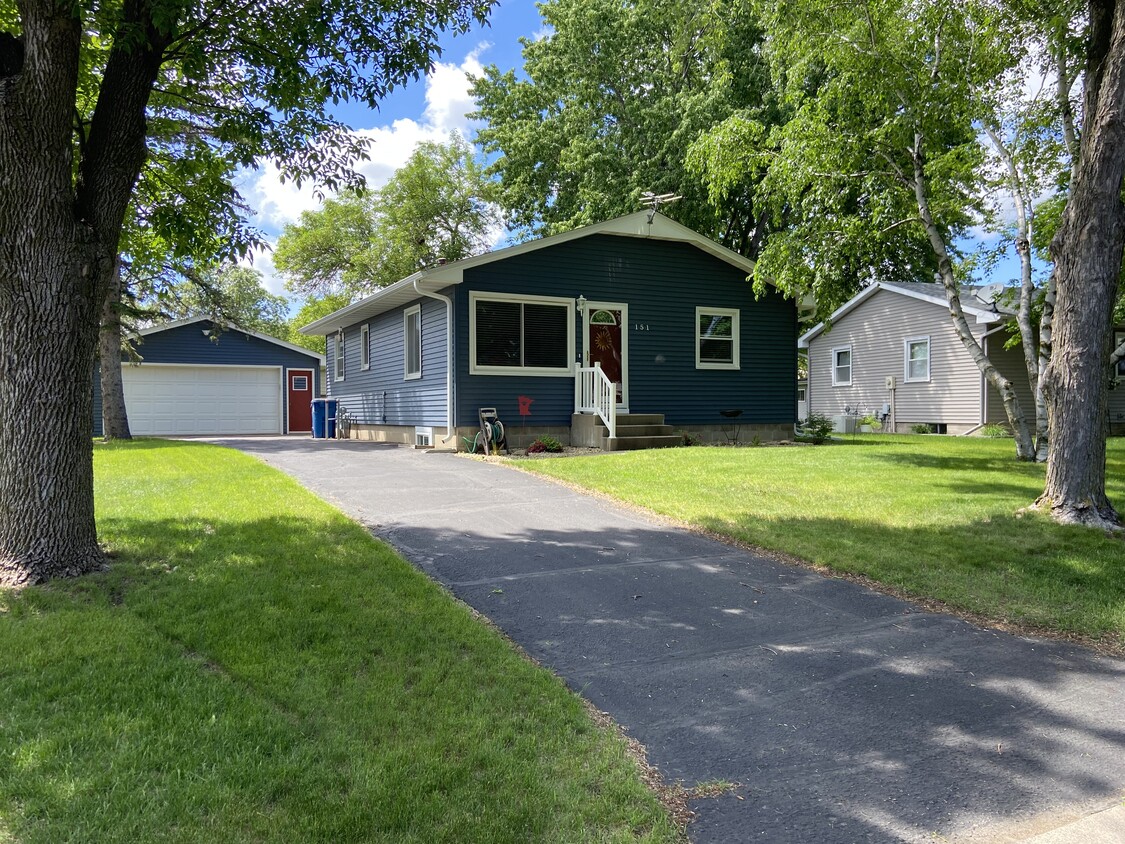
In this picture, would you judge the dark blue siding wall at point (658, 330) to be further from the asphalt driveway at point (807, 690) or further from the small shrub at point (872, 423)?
the asphalt driveway at point (807, 690)

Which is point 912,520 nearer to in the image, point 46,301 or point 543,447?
point 543,447

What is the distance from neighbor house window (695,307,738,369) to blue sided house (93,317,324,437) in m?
15.6

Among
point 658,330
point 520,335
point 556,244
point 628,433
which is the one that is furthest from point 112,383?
point 658,330

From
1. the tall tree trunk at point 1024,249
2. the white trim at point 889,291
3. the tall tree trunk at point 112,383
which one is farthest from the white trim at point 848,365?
the tall tree trunk at point 112,383

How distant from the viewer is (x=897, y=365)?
73.8ft

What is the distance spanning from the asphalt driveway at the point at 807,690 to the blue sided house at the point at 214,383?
68.6ft

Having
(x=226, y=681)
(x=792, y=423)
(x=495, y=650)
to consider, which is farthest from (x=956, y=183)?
(x=226, y=681)

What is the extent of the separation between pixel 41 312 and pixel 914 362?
22218mm

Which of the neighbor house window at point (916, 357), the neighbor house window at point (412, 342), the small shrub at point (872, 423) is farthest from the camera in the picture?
the small shrub at point (872, 423)

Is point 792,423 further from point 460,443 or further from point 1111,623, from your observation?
point 1111,623

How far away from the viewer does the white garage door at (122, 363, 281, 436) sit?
23.4 metres

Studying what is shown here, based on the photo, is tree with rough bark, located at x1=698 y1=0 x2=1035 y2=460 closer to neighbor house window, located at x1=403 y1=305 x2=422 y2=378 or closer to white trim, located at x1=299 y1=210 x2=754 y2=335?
white trim, located at x1=299 y1=210 x2=754 y2=335

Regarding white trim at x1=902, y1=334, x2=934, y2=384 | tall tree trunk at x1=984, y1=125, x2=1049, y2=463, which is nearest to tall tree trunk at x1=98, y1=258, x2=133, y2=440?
tall tree trunk at x1=984, y1=125, x2=1049, y2=463

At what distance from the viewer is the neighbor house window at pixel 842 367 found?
24.8 metres
